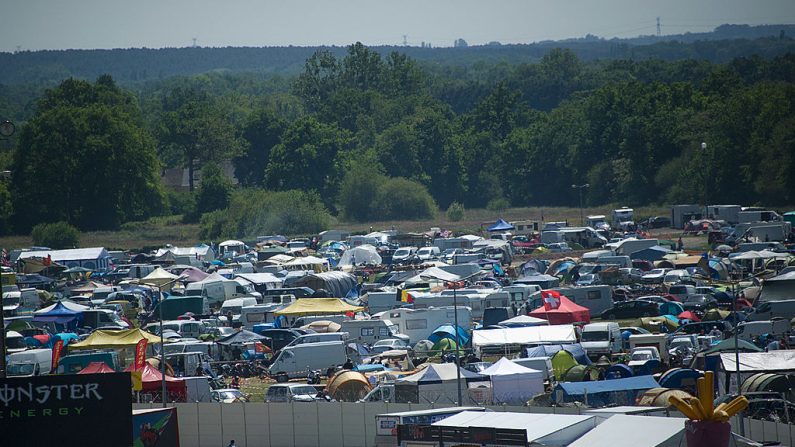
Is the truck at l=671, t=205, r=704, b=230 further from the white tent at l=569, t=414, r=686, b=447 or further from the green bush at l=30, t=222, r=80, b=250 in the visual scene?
the white tent at l=569, t=414, r=686, b=447

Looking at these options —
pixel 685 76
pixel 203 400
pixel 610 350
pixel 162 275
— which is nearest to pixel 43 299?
pixel 162 275

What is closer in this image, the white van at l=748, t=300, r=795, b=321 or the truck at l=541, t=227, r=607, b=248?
the white van at l=748, t=300, r=795, b=321

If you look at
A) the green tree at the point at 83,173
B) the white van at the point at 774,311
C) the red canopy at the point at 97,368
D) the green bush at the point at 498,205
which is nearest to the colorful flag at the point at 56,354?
the red canopy at the point at 97,368

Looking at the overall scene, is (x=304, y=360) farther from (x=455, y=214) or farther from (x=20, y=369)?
(x=455, y=214)

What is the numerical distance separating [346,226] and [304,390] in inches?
1610

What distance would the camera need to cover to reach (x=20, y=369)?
2292 cm

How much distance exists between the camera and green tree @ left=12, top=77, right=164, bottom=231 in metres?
66.0

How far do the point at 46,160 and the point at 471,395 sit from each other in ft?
171

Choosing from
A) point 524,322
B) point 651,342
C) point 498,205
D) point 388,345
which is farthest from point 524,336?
point 498,205

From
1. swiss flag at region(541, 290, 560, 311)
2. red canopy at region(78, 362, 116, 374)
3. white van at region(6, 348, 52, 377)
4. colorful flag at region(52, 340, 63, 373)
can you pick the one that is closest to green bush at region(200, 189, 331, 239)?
swiss flag at region(541, 290, 560, 311)

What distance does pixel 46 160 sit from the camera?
66688 millimetres

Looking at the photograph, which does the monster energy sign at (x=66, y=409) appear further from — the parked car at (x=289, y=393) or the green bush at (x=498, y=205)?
the green bush at (x=498, y=205)

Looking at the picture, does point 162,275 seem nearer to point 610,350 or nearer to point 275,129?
point 610,350

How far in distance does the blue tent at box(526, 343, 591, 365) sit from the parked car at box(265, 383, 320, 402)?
15.1 ft
